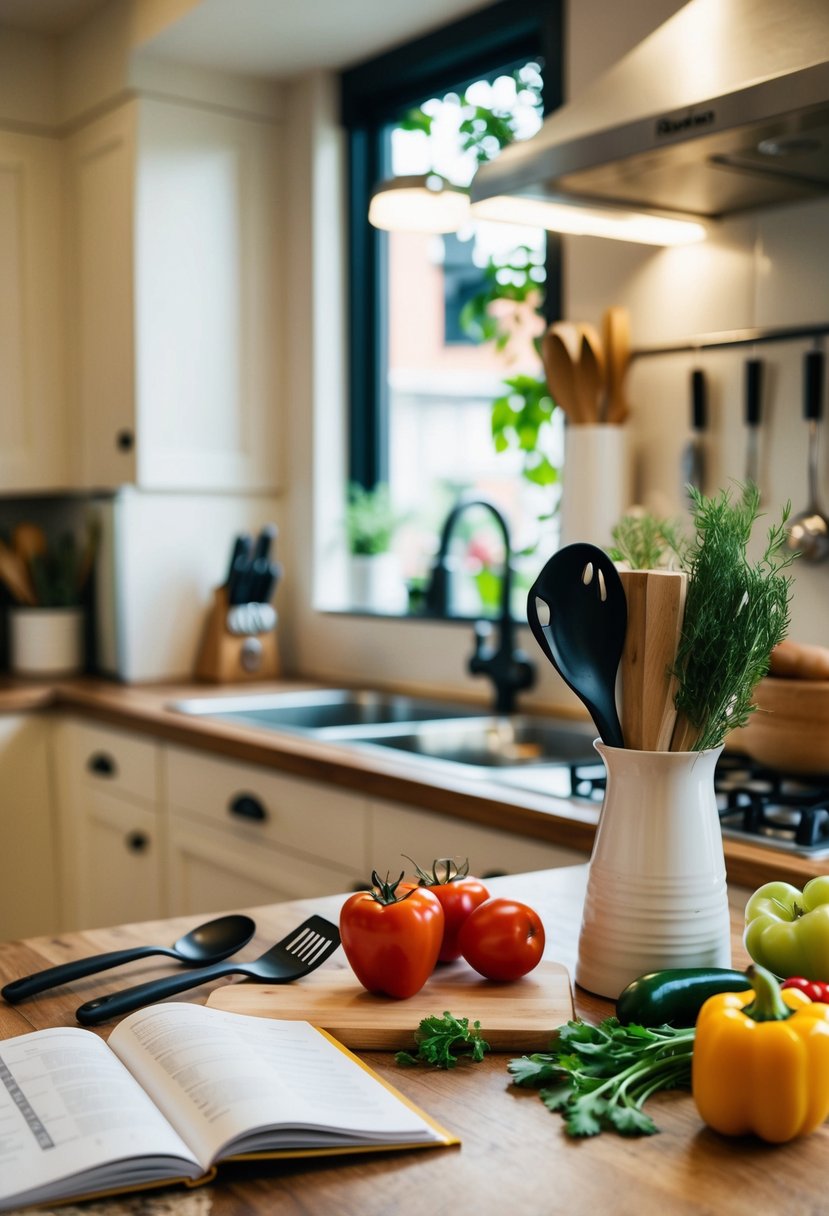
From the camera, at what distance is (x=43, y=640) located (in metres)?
3.23

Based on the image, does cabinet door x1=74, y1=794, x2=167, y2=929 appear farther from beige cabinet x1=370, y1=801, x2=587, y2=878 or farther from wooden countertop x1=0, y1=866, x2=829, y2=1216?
wooden countertop x1=0, y1=866, x2=829, y2=1216

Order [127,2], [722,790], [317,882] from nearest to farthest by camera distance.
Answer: [722,790]
[317,882]
[127,2]

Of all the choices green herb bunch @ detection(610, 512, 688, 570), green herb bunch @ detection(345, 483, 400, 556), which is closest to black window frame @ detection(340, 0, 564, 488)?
green herb bunch @ detection(345, 483, 400, 556)

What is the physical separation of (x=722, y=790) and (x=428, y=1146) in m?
0.88

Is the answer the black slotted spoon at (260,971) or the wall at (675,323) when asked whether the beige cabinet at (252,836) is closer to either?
the wall at (675,323)

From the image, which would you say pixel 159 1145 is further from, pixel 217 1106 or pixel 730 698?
pixel 730 698

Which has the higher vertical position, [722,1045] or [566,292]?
[566,292]

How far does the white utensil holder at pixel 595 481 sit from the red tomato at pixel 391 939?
125cm

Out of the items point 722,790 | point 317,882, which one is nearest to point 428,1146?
point 722,790

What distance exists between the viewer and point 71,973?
1078 mm

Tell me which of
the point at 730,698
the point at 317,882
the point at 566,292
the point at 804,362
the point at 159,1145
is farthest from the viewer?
the point at 566,292

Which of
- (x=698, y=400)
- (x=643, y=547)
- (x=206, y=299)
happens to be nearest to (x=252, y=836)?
(x=698, y=400)

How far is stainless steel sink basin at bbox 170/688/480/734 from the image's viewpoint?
2.75 m

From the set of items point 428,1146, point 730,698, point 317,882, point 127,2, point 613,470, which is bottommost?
point 317,882
